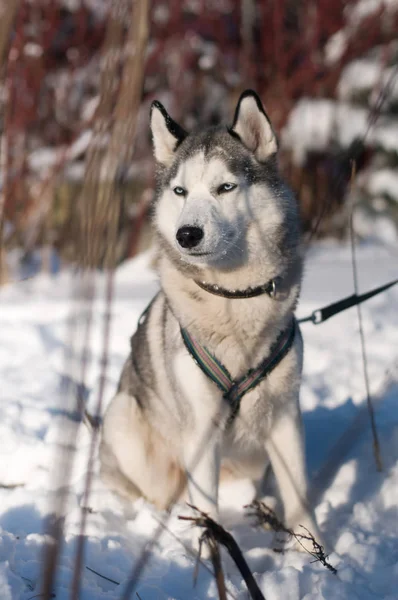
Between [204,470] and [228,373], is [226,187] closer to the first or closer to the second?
[228,373]

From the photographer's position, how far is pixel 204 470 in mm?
2145

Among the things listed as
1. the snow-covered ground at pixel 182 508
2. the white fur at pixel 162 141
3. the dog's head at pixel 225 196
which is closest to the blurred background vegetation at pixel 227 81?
the snow-covered ground at pixel 182 508

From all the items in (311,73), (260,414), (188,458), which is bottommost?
(188,458)

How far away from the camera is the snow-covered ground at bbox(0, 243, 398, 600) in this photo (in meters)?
1.73

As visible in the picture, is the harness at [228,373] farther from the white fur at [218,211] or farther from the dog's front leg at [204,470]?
the white fur at [218,211]

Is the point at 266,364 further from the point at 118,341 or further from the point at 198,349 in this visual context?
the point at 118,341

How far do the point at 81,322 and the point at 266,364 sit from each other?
133 cm

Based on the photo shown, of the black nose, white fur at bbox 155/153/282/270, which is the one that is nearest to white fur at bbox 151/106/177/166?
white fur at bbox 155/153/282/270

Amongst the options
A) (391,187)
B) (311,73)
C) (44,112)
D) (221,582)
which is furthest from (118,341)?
(391,187)

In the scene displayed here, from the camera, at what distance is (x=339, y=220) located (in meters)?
9.92

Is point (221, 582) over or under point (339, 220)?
under

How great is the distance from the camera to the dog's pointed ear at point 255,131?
2.23 meters

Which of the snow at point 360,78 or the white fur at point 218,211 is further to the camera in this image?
the snow at point 360,78

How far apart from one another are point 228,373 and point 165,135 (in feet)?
3.22
